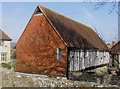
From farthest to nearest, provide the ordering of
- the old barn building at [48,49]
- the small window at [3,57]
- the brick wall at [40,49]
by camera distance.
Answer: the small window at [3,57] < the brick wall at [40,49] < the old barn building at [48,49]

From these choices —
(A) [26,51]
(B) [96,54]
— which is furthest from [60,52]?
(B) [96,54]

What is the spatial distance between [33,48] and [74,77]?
249 inches

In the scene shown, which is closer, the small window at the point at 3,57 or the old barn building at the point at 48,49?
the old barn building at the point at 48,49

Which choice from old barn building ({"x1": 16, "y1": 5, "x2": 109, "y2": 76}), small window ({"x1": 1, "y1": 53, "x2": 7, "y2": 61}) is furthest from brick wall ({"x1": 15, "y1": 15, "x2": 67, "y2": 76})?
small window ({"x1": 1, "y1": 53, "x2": 7, "y2": 61})

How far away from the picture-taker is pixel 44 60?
16.9m

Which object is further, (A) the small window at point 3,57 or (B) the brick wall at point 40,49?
(A) the small window at point 3,57

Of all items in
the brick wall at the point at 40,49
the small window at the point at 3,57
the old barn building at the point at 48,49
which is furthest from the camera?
the small window at the point at 3,57

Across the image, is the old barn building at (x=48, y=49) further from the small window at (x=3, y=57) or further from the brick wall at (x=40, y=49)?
the small window at (x=3, y=57)

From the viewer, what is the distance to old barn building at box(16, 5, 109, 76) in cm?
1580

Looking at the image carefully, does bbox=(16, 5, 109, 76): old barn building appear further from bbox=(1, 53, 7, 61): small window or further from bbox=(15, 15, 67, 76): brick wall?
bbox=(1, 53, 7, 61): small window

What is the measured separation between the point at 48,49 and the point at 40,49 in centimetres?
124

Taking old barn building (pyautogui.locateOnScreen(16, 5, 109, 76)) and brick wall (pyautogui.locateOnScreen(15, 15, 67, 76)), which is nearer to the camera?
old barn building (pyautogui.locateOnScreen(16, 5, 109, 76))

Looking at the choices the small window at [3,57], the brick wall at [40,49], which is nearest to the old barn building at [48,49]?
the brick wall at [40,49]

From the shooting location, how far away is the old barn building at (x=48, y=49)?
15.8 meters
